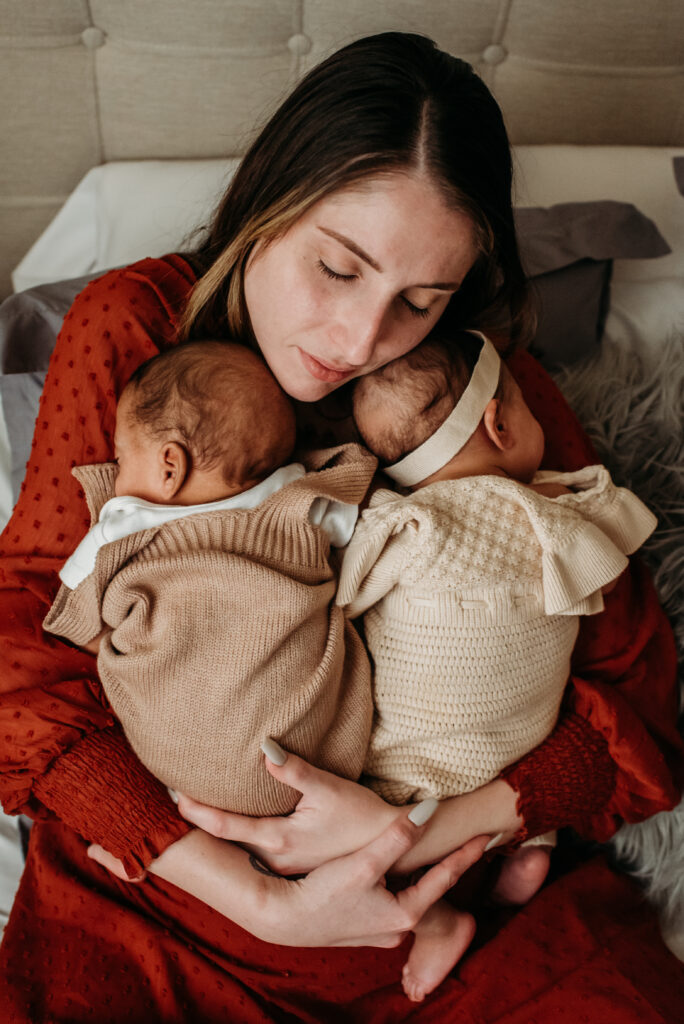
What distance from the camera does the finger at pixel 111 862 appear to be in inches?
43.4

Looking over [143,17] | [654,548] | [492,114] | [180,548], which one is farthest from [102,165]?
[654,548]

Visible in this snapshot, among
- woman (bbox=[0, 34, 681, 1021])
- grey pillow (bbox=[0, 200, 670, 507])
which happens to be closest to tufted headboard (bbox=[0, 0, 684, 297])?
grey pillow (bbox=[0, 200, 670, 507])

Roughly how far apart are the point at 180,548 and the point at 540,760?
24.9 inches

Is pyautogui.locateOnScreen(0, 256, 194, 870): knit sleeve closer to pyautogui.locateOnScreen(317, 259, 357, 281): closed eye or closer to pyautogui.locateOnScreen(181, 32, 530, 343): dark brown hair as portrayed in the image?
pyautogui.locateOnScreen(181, 32, 530, 343): dark brown hair

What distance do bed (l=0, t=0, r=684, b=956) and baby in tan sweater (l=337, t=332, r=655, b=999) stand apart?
1.30ft

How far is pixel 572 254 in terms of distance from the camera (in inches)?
66.2

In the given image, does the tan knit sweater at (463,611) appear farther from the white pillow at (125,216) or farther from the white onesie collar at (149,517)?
the white pillow at (125,216)

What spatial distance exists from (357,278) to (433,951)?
37.6 inches

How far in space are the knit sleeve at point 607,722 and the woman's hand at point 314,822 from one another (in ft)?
0.80

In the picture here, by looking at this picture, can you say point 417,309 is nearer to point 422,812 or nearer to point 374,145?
point 374,145

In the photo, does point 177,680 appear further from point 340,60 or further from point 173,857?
point 340,60

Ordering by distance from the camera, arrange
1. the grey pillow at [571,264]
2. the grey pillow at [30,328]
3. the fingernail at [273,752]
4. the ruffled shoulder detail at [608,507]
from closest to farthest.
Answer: the fingernail at [273,752], the ruffled shoulder detail at [608,507], the grey pillow at [30,328], the grey pillow at [571,264]

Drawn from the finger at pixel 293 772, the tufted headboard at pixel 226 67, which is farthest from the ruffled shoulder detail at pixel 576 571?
the tufted headboard at pixel 226 67

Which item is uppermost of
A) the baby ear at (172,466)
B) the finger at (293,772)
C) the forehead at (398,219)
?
the forehead at (398,219)
